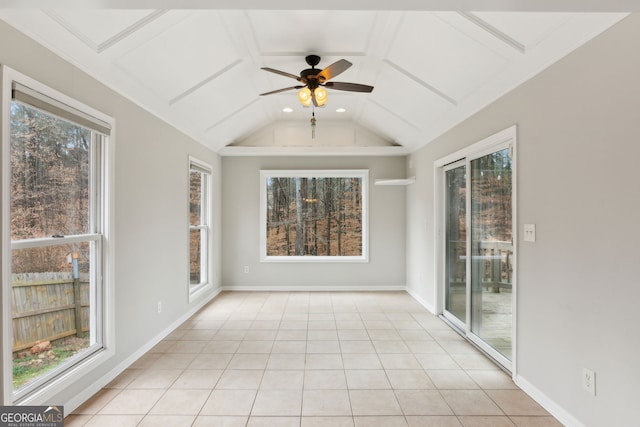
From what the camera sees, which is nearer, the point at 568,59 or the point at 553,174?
the point at 568,59

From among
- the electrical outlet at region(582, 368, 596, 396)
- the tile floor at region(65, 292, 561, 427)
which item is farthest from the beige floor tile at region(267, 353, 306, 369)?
the electrical outlet at region(582, 368, 596, 396)

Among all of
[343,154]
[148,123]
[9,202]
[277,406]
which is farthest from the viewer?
[343,154]

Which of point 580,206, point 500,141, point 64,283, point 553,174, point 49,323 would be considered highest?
Answer: point 500,141

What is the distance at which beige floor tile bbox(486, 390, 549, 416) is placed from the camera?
225cm

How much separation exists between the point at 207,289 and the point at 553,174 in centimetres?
457

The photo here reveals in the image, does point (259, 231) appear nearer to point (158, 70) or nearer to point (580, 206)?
point (158, 70)

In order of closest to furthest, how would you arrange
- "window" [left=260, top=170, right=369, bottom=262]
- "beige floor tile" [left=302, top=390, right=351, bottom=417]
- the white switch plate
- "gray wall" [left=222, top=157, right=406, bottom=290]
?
"beige floor tile" [left=302, top=390, right=351, bottom=417], the white switch plate, "gray wall" [left=222, top=157, right=406, bottom=290], "window" [left=260, top=170, right=369, bottom=262]

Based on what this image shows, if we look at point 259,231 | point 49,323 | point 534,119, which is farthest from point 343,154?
point 49,323

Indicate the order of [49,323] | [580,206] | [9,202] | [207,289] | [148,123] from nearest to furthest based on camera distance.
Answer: [9,202] → [580,206] → [49,323] → [148,123] → [207,289]

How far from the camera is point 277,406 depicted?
232cm

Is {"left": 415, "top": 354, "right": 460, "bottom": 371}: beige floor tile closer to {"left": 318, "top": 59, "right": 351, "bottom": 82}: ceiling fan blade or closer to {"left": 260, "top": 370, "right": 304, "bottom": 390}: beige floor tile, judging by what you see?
{"left": 260, "top": 370, "right": 304, "bottom": 390}: beige floor tile

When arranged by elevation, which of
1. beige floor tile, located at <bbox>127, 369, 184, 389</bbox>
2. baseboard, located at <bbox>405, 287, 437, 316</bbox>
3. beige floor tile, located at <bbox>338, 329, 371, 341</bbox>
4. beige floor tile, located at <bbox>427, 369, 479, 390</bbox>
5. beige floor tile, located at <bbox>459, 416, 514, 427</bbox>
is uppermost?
baseboard, located at <bbox>405, 287, 437, 316</bbox>

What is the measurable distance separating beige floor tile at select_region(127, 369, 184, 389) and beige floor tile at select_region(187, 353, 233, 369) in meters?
0.16

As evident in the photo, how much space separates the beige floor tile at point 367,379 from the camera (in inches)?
102
